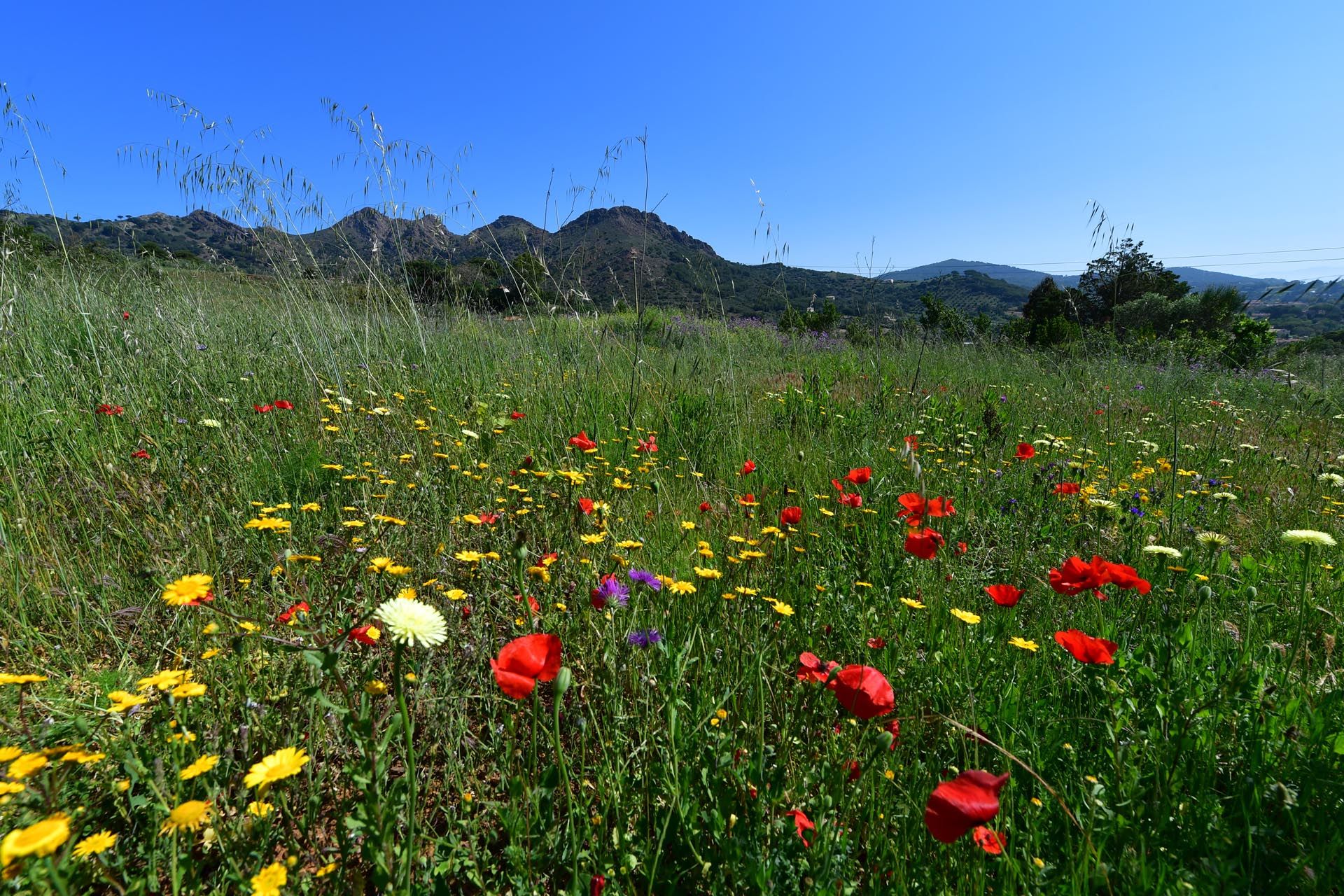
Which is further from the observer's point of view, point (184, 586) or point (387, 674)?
point (387, 674)

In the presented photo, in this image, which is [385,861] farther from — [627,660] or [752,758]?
[627,660]

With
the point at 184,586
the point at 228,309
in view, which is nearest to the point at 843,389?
the point at 184,586

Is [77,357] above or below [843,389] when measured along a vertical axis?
above

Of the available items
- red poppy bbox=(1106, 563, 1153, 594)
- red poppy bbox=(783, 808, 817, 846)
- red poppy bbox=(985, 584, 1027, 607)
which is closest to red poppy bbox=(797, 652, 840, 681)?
red poppy bbox=(783, 808, 817, 846)

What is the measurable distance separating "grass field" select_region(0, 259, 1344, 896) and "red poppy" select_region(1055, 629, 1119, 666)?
0.14m

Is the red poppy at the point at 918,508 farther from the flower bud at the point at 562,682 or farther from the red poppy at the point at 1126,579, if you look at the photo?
the flower bud at the point at 562,682

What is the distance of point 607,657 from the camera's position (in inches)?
48.4

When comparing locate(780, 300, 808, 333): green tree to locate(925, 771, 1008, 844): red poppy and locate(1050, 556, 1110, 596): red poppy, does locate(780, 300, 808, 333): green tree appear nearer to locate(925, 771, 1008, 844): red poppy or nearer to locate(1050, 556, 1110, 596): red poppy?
locate(1050, 556, 1110, 596): red poppy

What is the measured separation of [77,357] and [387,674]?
3585 millimetres

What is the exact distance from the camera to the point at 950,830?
685 millimetres

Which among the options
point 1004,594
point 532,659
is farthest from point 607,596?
point 1004,594

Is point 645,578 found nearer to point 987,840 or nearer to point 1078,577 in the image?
point 987,840

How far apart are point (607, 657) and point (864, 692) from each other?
558mm

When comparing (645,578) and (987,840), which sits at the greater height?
(645,578)
